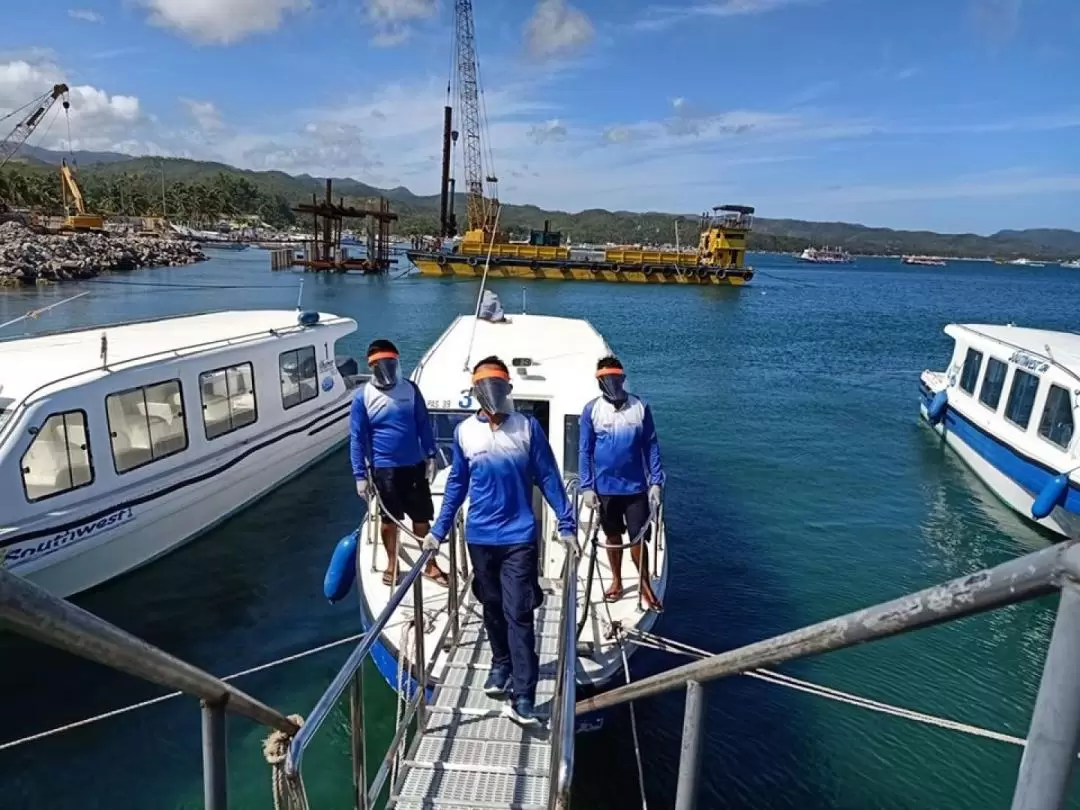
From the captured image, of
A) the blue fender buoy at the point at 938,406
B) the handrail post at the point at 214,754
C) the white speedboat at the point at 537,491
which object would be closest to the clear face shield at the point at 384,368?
the white speedboat at the point at 537,491

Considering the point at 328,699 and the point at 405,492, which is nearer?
the point at 328,699

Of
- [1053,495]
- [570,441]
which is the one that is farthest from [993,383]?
[570,441]

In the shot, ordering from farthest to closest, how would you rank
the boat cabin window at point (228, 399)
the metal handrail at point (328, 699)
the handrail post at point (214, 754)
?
the boat cabin window at point (228, 399)
the metal handrail at point (328, 699)
the handrail post at point (214, 754)

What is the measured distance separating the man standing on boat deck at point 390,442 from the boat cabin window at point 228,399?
5179mm

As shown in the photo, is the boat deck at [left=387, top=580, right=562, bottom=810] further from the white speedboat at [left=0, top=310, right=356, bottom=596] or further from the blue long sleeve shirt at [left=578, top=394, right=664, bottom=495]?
the white speedboat at [left=0, top=310, right=356, bottom=596]

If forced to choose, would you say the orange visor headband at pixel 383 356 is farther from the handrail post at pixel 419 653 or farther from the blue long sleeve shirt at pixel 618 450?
the handrail post at pixel 419 653

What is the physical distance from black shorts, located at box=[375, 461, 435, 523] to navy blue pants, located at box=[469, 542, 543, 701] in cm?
224

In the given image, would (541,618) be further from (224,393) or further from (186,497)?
(224,393)

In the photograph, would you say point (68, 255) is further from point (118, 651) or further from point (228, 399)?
point (118, 651)

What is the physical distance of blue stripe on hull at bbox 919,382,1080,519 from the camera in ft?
39.6

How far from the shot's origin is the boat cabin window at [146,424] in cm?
982

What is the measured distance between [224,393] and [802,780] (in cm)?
974

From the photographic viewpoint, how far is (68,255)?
57.1 metres

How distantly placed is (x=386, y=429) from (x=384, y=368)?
1.91 feet
